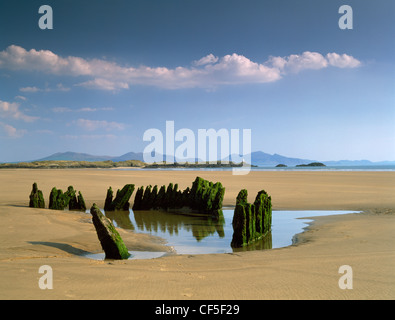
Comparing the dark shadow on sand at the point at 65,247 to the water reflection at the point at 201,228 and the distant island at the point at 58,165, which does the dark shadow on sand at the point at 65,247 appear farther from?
the distant island at the point at 58,165

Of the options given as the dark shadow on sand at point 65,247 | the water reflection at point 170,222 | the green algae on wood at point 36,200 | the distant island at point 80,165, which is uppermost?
the distant island at point 80,165

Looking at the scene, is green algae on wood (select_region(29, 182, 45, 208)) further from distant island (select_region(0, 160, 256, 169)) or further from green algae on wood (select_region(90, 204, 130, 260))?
distant island (select_region(0, 160, 256, 169))

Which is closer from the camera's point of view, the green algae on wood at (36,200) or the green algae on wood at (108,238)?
the green algae on wood at (108,238)

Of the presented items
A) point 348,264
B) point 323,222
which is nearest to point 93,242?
point 348,264

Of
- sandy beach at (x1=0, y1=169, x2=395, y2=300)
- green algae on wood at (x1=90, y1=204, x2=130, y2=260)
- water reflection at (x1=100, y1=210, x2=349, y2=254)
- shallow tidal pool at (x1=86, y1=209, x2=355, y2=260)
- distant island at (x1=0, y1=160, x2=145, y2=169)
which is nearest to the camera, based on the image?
sandy beach at (x1=0, y1=169, x2=395, y2=300)

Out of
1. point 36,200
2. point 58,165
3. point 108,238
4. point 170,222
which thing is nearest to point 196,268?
point 108,238

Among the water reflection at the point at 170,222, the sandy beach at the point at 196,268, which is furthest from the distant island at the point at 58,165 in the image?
the sandy beach at the point at 196,268

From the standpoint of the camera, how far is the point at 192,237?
10.4 meters

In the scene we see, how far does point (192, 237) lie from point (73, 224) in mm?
3804

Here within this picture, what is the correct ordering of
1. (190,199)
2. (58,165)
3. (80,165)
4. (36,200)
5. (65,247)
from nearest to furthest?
1. (65,247)
2. (36,200)
3. (190,199)
4. (58,165)
5. (80,165)

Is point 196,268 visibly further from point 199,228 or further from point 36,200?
point 36,200

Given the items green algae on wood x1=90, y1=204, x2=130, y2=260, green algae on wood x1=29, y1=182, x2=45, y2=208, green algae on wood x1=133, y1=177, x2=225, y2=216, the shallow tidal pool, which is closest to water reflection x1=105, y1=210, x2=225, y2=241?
the shallow tidal pool

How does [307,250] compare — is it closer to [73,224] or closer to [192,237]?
[192,237]
